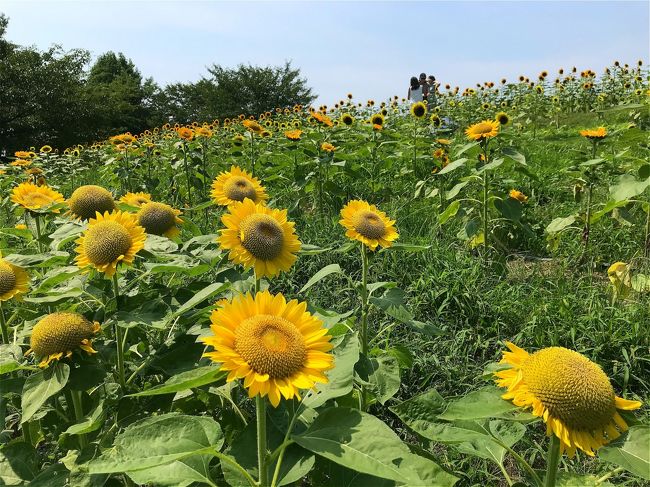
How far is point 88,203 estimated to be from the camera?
5.95ft

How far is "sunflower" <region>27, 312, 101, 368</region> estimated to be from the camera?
129 cm

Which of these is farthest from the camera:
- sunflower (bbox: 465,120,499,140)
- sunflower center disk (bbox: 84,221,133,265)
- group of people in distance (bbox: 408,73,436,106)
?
group of people in distance (bbox: 408,73,436,106)

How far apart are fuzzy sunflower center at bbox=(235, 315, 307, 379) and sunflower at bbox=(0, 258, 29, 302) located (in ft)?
2.91

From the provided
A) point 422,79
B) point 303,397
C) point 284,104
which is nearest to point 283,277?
point 303,397

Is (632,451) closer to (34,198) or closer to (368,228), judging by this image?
(368,228)

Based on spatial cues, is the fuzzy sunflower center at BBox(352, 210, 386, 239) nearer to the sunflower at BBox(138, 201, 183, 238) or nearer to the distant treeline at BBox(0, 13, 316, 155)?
the sunflower at BBox(138, 201, 183, 238)

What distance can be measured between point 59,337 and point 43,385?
117 mm

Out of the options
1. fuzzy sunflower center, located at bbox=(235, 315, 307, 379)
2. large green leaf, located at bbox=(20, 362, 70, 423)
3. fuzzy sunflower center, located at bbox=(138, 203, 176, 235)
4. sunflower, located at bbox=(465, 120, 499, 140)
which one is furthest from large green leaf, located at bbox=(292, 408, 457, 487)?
sunflower, located at bbox=(465, 120, 499, 140)

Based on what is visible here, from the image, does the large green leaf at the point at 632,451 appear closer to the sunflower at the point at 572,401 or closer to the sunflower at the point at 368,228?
the sunflower at the point at 572,401

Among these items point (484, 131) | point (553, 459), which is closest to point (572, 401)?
point (553, 459)

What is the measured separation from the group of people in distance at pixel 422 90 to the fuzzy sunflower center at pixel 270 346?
9667mm

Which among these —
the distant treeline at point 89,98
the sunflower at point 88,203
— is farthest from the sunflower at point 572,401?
the distant treeline at point 89,98

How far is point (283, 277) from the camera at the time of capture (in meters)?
3.09

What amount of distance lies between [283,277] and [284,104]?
27.1 metres
